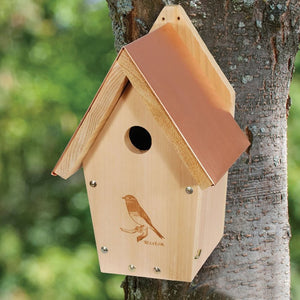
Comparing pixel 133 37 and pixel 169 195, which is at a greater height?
pixel 133 37

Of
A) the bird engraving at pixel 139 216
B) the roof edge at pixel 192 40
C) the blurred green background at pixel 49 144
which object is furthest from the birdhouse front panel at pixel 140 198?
the blurred green background at pixel 49 144

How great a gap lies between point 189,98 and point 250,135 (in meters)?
0.31

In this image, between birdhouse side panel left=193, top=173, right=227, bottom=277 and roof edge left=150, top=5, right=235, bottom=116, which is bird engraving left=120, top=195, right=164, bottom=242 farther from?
roof edge left=150, top=5, right=235, bottom=116

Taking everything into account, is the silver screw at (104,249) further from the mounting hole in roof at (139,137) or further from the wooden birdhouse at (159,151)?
the mounting hole in roof at (139,137)

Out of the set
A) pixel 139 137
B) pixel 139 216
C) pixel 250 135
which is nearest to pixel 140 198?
pixel 139 216

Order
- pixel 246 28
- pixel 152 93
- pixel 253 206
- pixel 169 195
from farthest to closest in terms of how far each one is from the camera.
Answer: pixel 253 206 → pixel 246 28 → pixel 169 195 → pixel 152 93

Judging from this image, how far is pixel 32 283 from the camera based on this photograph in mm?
3564

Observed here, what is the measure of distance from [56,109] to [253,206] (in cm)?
224

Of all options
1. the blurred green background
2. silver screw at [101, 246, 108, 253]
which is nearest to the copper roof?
silver screw at [101, 246, 108, 253]

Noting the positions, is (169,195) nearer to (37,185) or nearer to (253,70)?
(253,70)

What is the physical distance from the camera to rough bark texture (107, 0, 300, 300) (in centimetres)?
148

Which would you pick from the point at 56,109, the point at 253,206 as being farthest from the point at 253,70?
the point at 56,109

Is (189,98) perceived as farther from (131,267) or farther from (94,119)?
(131,267)

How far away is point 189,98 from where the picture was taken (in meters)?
Answer: 1.33
